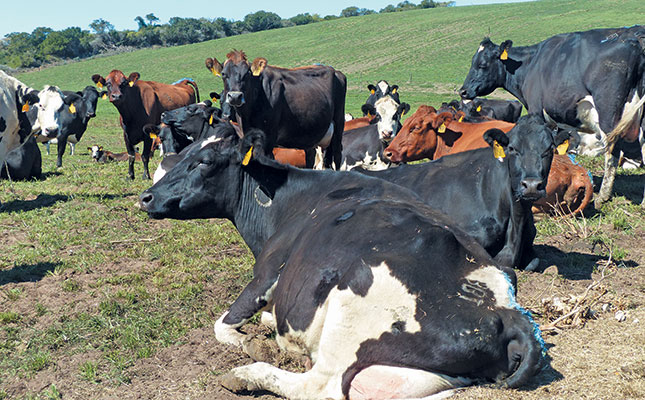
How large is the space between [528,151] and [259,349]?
3363mm

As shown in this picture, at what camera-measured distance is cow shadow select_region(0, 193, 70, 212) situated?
33.6ft

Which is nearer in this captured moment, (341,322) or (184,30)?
(341,322)

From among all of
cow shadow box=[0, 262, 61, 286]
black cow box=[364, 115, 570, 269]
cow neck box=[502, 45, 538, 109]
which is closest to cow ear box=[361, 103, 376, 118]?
cow neck box=[502, 45, 538, 109]

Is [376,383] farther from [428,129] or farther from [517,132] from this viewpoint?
[428,129]

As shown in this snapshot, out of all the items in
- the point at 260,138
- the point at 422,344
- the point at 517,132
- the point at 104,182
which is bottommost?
the point at 104,182

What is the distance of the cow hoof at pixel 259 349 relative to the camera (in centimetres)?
452

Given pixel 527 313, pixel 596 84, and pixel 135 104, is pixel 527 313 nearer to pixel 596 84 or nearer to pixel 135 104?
pixel 596 84

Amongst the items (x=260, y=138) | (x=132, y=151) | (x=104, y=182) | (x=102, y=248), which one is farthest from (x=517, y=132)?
(x=132, y=151)

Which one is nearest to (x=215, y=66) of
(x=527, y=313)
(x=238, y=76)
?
(x=238, y=76)

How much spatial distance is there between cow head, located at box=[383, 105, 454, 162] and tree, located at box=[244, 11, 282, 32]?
99.5 m

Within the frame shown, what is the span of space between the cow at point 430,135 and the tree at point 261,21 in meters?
99.5

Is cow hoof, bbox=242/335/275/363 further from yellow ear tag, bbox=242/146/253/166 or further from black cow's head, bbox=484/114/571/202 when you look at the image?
black cow's head, bbox=484/114/571/202

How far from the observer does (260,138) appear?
546cm

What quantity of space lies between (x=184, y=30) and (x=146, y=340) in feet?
317
